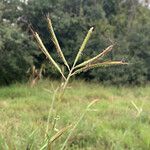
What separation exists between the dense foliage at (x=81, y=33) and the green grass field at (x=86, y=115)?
1.89 ft

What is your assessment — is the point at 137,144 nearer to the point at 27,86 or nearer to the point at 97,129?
the point at 97,129

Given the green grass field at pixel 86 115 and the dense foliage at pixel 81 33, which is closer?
the green grass field at pixel 86 115

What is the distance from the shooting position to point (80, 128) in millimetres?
6254

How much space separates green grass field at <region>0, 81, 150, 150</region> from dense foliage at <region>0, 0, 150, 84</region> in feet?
1.89

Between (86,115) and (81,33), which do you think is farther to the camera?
(81,33)

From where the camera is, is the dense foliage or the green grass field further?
the dense foliage

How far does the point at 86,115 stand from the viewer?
24.8 ft

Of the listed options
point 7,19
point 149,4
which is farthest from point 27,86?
point 149,4

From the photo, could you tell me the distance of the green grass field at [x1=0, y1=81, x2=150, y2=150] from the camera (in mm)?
5523

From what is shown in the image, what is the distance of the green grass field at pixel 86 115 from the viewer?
5.52 metres

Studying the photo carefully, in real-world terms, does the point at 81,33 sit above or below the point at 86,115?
above

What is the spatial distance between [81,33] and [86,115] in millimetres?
5377

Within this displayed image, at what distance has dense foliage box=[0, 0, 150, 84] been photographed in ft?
37.0

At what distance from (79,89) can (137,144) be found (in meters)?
5.03
